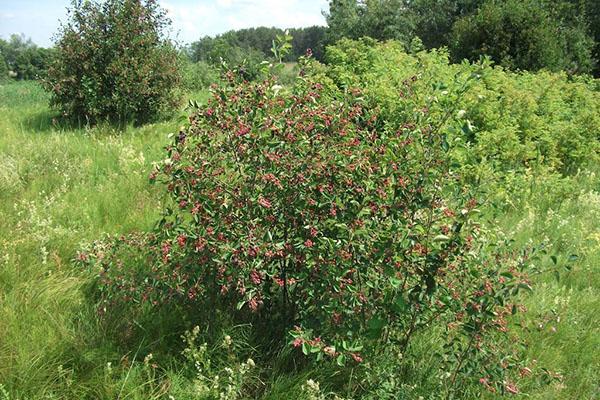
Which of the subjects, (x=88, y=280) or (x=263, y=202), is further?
(x=88, y=280)

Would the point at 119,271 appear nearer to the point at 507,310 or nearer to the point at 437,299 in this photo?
the point at 437,299

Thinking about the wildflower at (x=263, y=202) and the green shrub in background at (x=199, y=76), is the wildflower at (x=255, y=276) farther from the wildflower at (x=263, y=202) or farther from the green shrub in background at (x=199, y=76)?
the green shrub in background at (x=199, y=76)

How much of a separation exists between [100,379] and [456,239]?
187 centimetres

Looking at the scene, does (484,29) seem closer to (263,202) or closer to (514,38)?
(514,38)

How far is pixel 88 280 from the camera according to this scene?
10.8ft

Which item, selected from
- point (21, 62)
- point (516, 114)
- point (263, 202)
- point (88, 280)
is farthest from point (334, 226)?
point (21, 62)

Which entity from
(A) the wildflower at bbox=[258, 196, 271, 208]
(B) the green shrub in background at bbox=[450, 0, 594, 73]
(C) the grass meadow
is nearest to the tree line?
(B) the green shrub in background at bbox=[450, 0, 594, 73]

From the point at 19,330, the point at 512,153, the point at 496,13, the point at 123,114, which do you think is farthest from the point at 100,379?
the point at 496,13

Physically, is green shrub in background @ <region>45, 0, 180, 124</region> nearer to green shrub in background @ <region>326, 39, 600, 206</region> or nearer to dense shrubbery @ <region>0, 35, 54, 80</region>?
green shrub in background @ <region>326, 39, 600, 206</region>

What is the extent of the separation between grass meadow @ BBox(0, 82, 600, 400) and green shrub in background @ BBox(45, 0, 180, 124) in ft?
8.56

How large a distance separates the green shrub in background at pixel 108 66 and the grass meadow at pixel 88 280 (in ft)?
8.56

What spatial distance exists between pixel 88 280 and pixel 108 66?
6.34 metres

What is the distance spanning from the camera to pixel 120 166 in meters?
5.71

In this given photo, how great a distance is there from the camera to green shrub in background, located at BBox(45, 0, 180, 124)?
8742 mm
